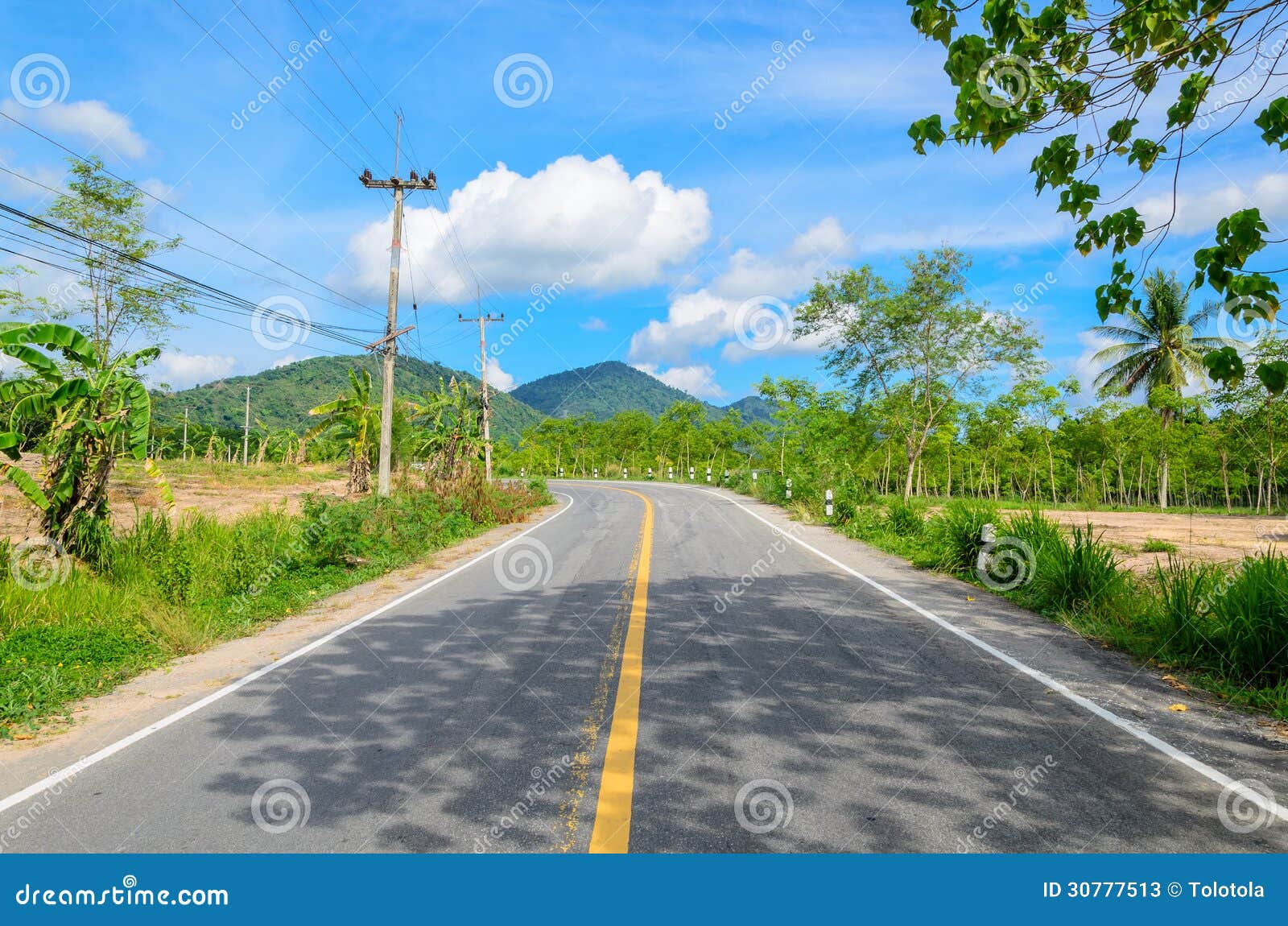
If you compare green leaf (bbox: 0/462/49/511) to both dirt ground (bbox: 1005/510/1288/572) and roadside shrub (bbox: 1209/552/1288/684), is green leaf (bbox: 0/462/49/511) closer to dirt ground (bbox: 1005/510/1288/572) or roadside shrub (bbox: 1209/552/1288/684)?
roadside shrub (bbox: 1209/552/1288/684)

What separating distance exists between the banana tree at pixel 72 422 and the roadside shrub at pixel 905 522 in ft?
47.1

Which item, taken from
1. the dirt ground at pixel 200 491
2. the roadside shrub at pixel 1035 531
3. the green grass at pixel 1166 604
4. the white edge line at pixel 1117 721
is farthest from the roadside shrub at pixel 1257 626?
the dirt ground at pixel 200 491

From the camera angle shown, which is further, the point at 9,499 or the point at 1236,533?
the point at 1236,533

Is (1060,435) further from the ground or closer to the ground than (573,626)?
further from the ground

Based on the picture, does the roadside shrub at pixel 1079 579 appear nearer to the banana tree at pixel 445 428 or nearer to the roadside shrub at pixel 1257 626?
the roadside shrub at pixel 1257 626

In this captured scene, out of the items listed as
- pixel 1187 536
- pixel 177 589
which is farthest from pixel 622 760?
pixel 1187 536

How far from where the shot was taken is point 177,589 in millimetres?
9352

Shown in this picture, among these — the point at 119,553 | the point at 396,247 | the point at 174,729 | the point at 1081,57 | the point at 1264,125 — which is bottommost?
the point at 174,729

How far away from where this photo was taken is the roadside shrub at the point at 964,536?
37.5ft

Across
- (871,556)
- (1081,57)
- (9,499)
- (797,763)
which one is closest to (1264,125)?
(1081,57)

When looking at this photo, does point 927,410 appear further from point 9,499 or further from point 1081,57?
point 9,499

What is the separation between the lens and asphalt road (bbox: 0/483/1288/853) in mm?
3385

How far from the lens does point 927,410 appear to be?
90.6 feet

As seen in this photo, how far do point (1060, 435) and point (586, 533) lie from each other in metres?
42.8
